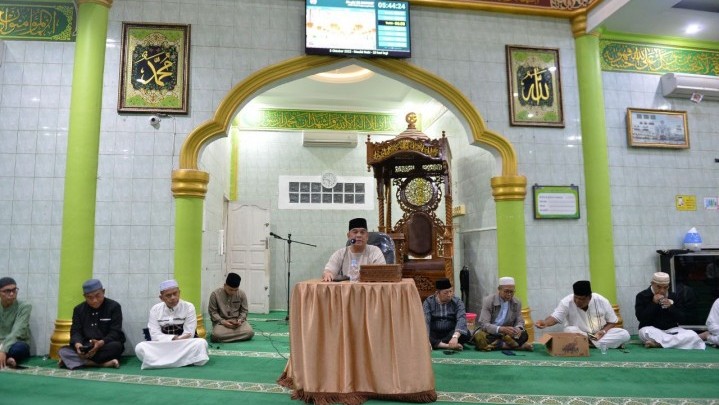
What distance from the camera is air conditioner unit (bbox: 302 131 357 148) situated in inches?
318

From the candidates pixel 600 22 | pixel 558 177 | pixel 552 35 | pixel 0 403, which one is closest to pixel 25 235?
pixel 0 403

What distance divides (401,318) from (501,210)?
8.67ft

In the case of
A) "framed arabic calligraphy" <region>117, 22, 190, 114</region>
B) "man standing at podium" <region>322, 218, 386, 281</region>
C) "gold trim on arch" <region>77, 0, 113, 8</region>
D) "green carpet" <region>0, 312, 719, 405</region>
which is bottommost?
"green carpet" <region>0, 312, 719, 405</region>

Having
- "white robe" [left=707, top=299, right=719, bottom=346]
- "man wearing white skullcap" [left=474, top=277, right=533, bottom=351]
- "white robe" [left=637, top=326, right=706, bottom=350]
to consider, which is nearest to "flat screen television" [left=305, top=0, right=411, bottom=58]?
"man wearing white skullcap" [left=474, top=277, right=533, bottom=351]

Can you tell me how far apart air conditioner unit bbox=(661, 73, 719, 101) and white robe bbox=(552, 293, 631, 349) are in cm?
268

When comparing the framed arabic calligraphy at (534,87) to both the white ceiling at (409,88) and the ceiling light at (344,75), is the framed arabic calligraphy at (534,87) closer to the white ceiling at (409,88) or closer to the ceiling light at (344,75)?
the white ceiling at (409,88)

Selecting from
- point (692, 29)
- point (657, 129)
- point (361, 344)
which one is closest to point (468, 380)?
point (361, 344)

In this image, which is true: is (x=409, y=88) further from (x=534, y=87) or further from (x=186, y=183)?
(x=186, y=183)

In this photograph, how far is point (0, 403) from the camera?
2.90 metres

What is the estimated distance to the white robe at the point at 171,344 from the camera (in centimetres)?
387

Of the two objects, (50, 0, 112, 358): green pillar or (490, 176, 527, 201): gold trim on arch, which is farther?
(490, 176, 527, 201): gold trim on arch

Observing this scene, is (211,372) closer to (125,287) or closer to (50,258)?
(125,287)

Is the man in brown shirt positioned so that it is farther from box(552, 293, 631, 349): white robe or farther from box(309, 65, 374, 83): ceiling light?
box(309, 65, 374, 83): ceiling light

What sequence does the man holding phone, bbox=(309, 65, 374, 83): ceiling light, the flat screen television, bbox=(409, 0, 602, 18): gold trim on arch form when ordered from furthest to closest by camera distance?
bbox=(309, 65, 374, 83): ceiling light, bbox=(409, 0, 602, 18): gold trim on arch, the flat screen television, the man holding phone
